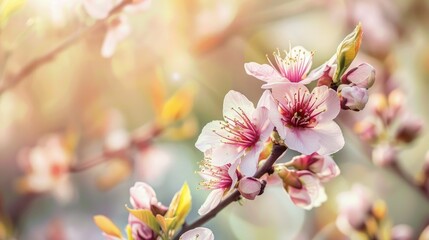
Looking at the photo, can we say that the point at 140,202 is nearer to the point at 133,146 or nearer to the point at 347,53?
the point at 347,53

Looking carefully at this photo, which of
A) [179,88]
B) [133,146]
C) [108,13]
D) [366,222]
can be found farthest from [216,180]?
[179,88]

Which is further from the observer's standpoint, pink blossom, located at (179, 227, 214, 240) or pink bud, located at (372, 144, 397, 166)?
pink bud, located at (372, 144, 397, 166)

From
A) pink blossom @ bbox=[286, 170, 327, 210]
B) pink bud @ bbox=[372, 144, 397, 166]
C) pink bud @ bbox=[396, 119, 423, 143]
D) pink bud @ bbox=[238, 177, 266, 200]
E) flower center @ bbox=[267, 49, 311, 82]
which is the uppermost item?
flower center @ bbox=[267, 49, 311, 82]

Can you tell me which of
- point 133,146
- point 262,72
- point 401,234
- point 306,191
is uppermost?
point 262,72

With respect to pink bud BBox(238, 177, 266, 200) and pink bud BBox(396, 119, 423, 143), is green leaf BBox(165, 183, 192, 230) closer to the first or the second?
pink bud BBox(238, 177, 266, 200)

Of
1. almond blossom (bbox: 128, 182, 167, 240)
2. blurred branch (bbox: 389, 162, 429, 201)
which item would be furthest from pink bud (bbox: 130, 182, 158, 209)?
blurred branch (bbox: 389, 162, 429, 201)

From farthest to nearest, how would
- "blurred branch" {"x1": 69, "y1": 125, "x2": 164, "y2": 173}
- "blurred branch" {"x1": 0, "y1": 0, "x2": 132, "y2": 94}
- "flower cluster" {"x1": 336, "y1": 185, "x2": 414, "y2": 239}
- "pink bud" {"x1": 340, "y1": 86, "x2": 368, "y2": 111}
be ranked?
"blurred branch" {"x1": 69, "y1": 125, "x2": 164, "y2": 173} → "flower cluster" {"x1": 336, "y1": 185, "x2": 414, "y2": 239} → "blurred branch" {"x1": 0, "y1": 0, "x2": 132, "y2": 94} → "pink bud" {"x1": 340, "y1": 86, "x2": 368, "y2": 111}

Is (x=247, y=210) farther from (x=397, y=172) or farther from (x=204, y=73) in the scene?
(x=397, y=172)
